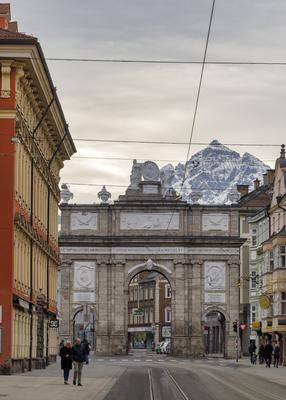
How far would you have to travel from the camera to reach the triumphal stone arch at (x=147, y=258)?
114 m

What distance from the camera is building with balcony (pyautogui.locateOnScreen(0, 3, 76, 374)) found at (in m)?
48.9

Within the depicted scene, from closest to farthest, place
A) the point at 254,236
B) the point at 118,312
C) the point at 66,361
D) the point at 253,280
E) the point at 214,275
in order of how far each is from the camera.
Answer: the point at 66,361 < the point at 118,312 < the point at 214,275 < the point at 253,280 < the point at 254,236

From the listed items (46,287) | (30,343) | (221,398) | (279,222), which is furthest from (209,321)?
(221,398)

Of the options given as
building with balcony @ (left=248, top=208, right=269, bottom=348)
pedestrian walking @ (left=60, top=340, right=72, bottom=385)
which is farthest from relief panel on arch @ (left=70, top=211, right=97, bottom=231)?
pedestrian walking @ (left=60, top=340, right=72, bottom=385)

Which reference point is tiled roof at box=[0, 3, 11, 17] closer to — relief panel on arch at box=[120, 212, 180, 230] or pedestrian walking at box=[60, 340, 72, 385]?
pedestrian walking at box=[60, 340, 72, 385]

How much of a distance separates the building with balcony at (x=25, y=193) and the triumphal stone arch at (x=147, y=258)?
41385 mm

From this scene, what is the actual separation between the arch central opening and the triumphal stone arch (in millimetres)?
51413

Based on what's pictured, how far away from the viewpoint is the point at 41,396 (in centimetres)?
3688

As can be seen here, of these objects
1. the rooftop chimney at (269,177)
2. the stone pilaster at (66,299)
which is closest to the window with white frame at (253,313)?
the stone pilaster at (66,299)

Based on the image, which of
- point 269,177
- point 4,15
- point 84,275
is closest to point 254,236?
point 84,275

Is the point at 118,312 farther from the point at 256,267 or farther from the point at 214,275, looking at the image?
the point at 256,267

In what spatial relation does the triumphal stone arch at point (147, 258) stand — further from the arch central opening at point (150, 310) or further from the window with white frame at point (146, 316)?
the window with white frame at point (146, 316)

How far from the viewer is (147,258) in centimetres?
11425

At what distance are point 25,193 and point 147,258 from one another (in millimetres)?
59498
